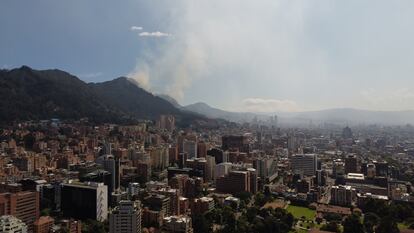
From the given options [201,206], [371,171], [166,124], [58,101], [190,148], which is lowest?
[201,206]

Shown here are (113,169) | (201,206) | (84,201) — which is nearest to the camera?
(84,201)

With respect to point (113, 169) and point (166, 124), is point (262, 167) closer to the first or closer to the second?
point (113, 169)

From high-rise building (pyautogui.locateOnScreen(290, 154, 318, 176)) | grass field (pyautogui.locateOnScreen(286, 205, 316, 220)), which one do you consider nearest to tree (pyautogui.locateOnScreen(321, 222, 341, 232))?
grass field (pyautogui.locateOnScreen(286, 205, 316, 220))

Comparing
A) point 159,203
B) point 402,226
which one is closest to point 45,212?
point 159,203

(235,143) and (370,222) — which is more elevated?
(235,143)

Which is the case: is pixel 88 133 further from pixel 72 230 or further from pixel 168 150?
pixel 72 230

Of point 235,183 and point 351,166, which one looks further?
point 351,166

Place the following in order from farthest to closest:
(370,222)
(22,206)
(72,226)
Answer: (370,222), (22,206), (72,226)
